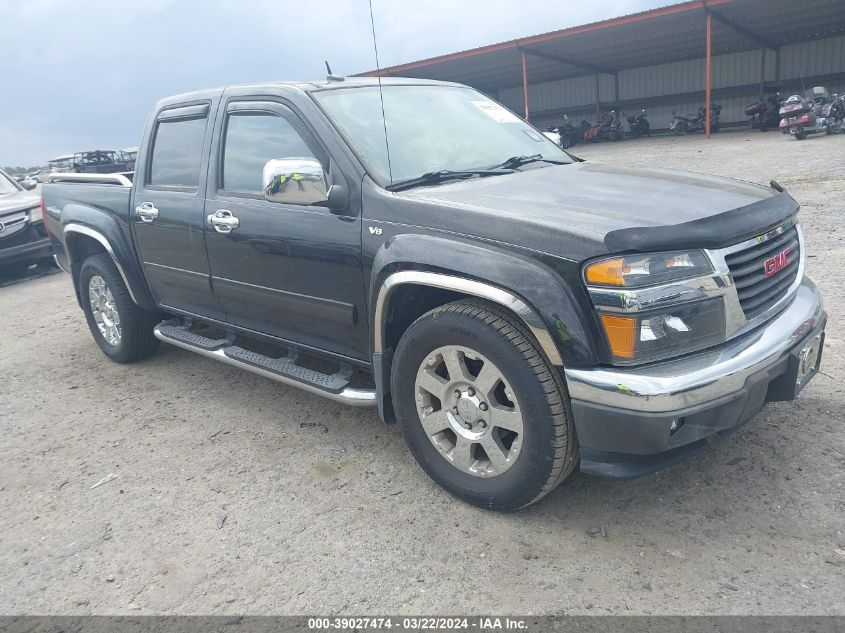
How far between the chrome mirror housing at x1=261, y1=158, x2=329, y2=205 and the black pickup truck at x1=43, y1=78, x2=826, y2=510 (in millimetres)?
12

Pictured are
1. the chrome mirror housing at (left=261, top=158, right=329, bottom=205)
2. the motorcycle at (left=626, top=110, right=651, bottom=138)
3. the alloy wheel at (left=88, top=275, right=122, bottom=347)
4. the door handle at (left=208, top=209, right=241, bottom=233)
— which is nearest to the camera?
the chrome mirror housing at (left=261, top=158, right=329, bottom=205)

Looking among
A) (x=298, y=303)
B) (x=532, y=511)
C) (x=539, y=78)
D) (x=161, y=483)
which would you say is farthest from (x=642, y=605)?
(x=539, y=78)

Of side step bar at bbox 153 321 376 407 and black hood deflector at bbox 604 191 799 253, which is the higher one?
black hood deflector at bbox 604 191 799 253

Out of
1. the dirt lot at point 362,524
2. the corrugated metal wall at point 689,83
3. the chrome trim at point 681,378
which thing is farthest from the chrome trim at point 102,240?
the corrugated metal wall at point 689,83

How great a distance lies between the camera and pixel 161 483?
3418mm

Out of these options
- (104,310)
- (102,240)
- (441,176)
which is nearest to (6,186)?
(104,310)

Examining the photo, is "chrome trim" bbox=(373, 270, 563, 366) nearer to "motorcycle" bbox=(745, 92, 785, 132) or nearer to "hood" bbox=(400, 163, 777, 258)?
"hood" bbox=(400, 163, 777, 258)

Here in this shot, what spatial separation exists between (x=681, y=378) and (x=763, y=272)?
697 millimetres

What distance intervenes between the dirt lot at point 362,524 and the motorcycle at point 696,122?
72.4 feet

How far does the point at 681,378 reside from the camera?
2.35m

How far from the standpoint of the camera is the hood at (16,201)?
889cm

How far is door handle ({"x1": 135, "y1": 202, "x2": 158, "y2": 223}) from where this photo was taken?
433cm

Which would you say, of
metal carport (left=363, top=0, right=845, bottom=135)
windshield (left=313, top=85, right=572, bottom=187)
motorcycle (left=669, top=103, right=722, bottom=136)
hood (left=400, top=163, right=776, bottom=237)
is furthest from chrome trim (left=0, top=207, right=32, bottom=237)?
motorcycle (left=669, top=103, right=722, bottom=136)

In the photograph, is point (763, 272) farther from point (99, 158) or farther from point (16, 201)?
point (99, 158)
